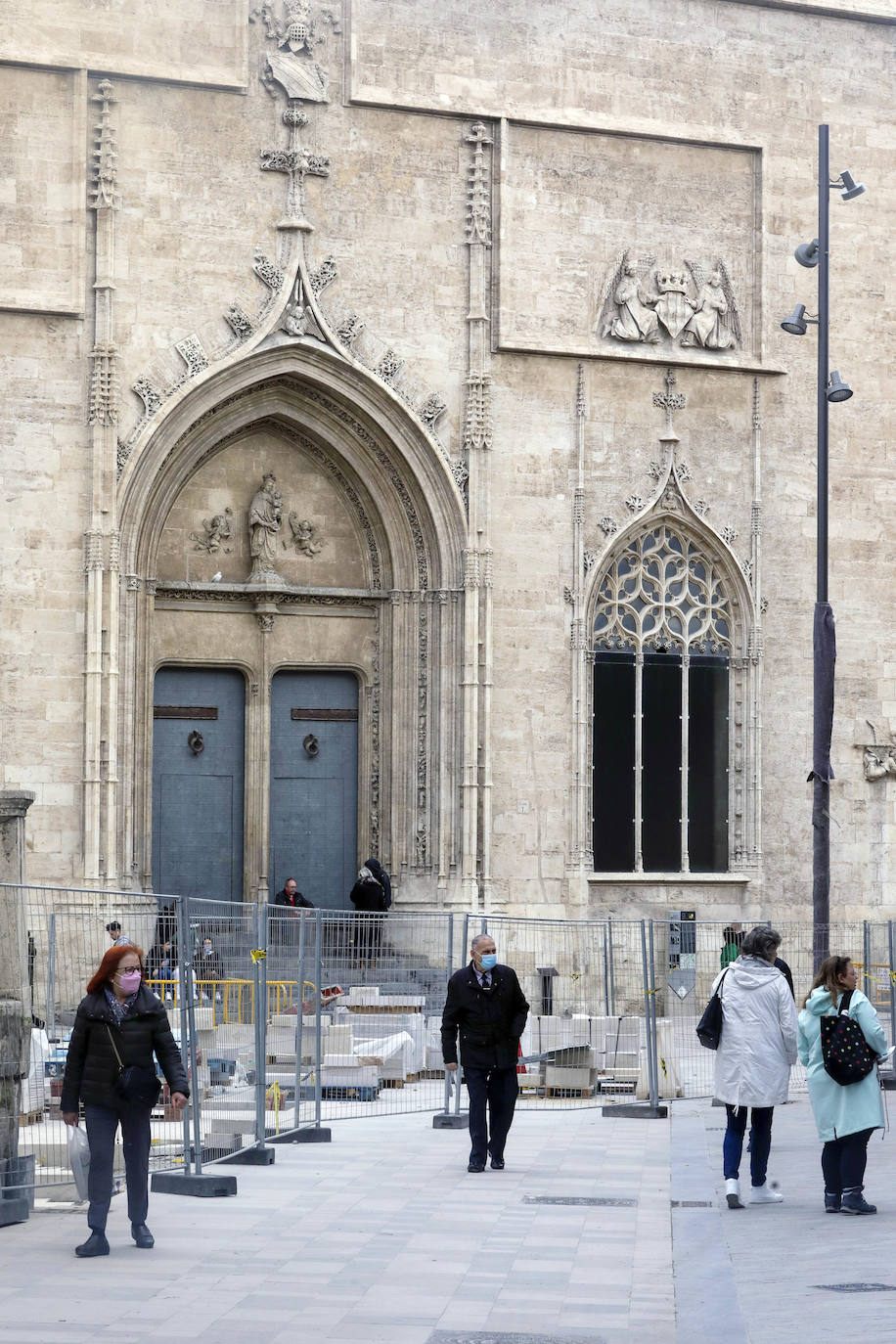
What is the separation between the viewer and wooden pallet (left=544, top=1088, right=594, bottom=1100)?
18203 mm

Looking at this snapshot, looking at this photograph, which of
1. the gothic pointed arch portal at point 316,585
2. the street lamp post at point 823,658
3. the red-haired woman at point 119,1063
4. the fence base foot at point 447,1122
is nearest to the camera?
the red-haired woman at point 119,1063

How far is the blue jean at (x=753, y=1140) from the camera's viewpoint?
453 inches

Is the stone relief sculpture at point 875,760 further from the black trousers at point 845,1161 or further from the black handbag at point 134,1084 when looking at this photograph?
the black handbag at point 134,1084

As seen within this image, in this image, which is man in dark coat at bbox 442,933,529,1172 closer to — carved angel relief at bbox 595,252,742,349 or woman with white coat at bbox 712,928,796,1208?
woman with white coat at bbox 712,928,796,1208

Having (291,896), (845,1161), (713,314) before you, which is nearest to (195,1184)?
(845,1161)

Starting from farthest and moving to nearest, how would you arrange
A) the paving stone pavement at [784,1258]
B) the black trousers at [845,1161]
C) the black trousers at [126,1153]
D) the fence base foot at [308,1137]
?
1. the fence base foot at [308,1137]
2. the black trousers at [845,1161]
3. the black trousers at [126,1153]
4. the paving stone pavement at [784,1258]

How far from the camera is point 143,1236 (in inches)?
389

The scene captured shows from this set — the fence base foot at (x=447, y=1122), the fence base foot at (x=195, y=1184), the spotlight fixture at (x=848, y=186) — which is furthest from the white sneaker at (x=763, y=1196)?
the spotlight fixture at (x=848, y=186)

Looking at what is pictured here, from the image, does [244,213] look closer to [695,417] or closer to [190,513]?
[190,513]

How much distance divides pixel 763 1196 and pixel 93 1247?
3.97 metres

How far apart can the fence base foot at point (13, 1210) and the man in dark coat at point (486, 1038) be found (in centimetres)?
325

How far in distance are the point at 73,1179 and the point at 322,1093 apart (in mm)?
4756

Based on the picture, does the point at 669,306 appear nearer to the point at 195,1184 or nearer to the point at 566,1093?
the point at 566,1093

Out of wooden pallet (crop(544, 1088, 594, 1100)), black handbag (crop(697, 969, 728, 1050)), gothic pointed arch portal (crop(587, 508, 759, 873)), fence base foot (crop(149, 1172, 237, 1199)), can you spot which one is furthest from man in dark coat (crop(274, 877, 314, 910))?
black handbag (crop(697, 969, 728, 1050))
